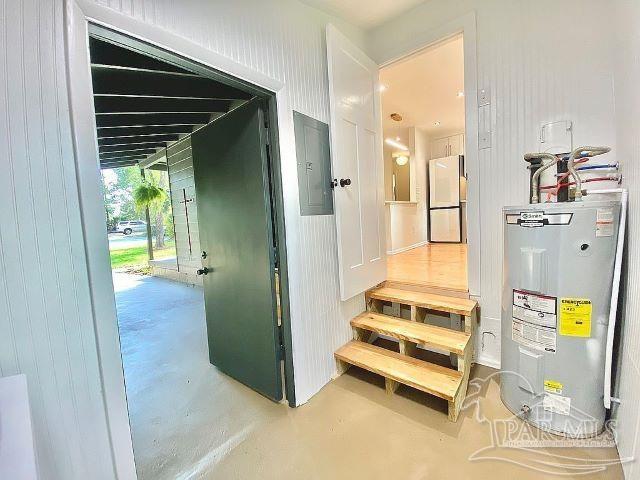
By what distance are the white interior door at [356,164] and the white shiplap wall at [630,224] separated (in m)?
1.47

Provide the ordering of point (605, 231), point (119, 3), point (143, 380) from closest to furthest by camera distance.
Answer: point (119, 3)
point (605, 231)
point (143, 380)

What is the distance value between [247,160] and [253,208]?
33 cm

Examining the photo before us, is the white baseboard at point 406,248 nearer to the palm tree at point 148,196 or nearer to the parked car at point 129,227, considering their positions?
the palm tree at point 148,196

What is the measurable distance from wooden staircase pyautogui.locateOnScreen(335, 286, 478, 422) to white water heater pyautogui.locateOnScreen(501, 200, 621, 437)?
34 cm

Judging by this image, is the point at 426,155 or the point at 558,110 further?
the point at 426,155

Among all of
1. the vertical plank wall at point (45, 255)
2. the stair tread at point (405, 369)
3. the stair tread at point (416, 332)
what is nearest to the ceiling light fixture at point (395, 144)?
the stair tread at point (416, 332)

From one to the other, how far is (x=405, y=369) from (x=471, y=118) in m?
1.96

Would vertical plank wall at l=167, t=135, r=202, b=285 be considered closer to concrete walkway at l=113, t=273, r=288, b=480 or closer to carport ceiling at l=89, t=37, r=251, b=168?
concrete walkway at l=113, t=273, r=288, b=480

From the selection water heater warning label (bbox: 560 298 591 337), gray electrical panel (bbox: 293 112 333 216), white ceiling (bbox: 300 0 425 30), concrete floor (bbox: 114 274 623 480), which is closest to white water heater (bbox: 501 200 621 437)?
water heater warning label (bbox: 560 298 591 337)

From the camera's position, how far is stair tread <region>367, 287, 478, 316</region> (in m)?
1.96

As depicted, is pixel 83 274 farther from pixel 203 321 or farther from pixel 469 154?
pixel 203 321

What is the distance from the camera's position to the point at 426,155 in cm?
610

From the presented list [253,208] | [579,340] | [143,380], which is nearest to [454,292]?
[579,340]

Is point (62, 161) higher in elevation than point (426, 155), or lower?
lower
